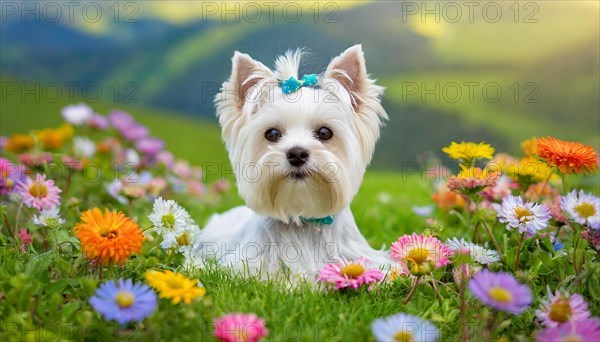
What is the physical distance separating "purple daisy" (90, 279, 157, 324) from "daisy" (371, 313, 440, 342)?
0.92m

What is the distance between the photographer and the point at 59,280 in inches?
123

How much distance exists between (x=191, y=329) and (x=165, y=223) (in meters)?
0.76

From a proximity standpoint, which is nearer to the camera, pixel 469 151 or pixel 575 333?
pixel 575 333

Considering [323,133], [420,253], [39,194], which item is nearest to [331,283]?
[420,253]

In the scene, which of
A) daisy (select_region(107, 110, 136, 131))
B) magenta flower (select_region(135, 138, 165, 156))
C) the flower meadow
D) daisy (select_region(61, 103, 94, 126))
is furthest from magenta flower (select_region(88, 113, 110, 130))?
the flower meadow

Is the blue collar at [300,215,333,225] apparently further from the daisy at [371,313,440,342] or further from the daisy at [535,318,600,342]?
the daisy at [535,318,600,342]

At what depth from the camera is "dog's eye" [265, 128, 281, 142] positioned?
12.9ft

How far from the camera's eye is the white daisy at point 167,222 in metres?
3.40

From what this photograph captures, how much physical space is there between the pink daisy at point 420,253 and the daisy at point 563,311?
0.53m

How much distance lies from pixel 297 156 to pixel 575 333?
172 centimetres

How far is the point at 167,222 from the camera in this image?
11.1 feet

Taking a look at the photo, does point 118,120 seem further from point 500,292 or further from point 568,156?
point 500,292

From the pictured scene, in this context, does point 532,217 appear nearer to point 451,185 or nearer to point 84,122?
point 451,185

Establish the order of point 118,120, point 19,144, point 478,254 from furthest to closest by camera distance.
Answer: point 118,120
point 19,144
point 478,254
